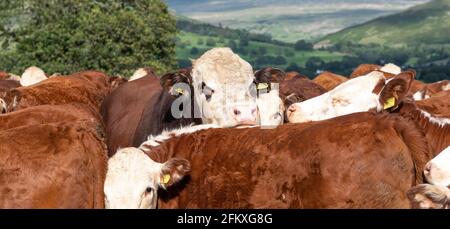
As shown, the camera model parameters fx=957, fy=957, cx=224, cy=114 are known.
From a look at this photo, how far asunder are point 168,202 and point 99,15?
3016 centimetres

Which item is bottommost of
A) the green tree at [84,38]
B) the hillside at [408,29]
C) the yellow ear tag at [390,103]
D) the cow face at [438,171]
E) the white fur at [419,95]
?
the cow face at [438,171]

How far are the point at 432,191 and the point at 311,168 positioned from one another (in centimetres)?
88

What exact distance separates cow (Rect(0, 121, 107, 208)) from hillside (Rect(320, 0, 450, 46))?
456 ft

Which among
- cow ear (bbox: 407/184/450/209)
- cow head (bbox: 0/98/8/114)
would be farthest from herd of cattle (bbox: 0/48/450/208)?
cow head (bbox: 0/98/8/114)

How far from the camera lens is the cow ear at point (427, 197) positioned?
631cm

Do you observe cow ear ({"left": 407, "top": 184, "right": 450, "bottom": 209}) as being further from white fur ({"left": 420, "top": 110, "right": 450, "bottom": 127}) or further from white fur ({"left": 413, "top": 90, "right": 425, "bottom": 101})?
white fur ({"left": 413, "top": 90, "right": 425, "bottom": 101})

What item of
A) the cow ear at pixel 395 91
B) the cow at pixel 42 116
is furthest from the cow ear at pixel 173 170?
the cow ear at pixel 395 91

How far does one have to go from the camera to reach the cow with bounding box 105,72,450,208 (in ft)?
21.8

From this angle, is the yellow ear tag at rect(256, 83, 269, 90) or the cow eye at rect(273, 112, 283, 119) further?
the cow eye at rect(273, 112, 283, 119)

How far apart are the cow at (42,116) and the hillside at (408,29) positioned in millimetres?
136244

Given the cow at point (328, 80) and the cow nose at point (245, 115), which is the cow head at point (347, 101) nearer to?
the cow nose at point (245, 115)
